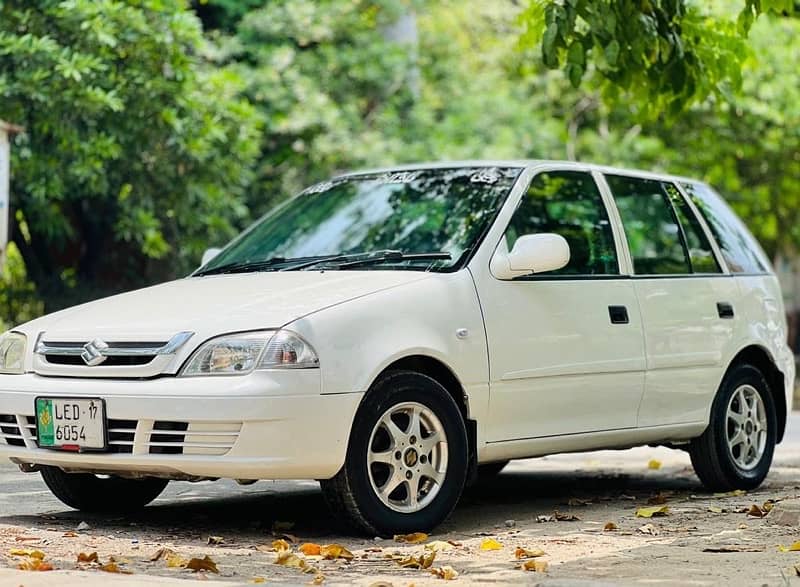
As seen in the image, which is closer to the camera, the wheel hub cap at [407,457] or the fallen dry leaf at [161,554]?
the fallen dry leaf at [161,554]

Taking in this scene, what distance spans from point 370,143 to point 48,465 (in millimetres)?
12492

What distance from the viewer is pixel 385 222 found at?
7895 millimetres

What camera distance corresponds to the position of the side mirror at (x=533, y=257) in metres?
7.18

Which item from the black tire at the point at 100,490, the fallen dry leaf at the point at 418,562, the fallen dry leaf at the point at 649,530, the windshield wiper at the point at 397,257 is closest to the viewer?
the fallen dry leaf at the point at 418,562

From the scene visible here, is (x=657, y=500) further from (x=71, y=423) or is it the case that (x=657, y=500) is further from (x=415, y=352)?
(x=71, y=423)

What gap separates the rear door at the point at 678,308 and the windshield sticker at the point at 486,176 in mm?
881

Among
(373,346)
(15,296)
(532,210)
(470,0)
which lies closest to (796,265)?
(470,0)

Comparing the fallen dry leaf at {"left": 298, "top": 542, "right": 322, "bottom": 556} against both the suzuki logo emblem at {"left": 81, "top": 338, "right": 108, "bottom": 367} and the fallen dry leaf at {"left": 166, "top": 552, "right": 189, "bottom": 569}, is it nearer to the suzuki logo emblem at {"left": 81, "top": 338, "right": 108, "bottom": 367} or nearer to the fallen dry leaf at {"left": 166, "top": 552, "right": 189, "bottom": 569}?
the fallen dry leaf at {"left": 166, "top": 552, "right": 189, "bottom": 569}

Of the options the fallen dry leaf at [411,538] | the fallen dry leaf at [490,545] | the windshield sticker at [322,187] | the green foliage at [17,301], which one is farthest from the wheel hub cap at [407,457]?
the green foliage at [17,301]

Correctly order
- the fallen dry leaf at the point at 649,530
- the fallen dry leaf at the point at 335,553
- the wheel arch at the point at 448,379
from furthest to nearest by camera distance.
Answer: the fallen dry leaf at the point at 649,530 → the wheel arch at the point at 448,379 → the fallen dry leaf at the point at 335,553

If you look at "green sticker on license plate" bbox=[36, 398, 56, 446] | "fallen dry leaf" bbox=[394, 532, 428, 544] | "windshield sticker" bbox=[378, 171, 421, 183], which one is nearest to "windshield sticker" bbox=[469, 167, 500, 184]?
"windshield sticker" bbox=[378, 171, 421, 183]

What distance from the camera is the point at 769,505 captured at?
7.80m

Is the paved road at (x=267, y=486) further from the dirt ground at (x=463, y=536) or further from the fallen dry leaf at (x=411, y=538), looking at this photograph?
the fallen dry leaf at (x=411, y=538)

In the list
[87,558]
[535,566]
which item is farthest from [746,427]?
[87,558]
